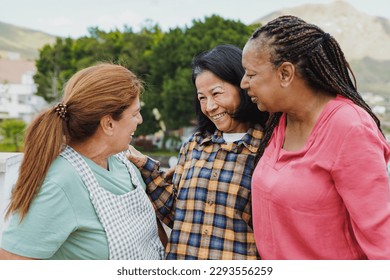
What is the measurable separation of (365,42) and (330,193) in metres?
104

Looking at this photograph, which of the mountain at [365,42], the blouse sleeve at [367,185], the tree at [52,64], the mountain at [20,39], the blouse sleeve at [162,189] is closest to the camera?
the blouse sleeve at [367,185]

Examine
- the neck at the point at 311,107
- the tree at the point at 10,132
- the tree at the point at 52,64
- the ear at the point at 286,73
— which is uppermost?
the ear at the point at 286,73

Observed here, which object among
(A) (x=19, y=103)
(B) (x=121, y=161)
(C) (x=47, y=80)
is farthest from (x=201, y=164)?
(A) (x=19, y=103)

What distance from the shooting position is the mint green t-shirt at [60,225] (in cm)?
178

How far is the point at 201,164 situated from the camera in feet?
7.50

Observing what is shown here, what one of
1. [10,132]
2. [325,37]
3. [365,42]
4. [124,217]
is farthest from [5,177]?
[365,42]

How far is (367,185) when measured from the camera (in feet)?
5.32

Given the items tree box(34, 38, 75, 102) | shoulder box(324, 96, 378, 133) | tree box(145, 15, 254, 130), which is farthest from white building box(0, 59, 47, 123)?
shoulder box(324, 96, 378, 133)

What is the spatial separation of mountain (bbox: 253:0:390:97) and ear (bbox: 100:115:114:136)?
7932cm

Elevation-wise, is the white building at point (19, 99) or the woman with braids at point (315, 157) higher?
the woman with braids at point (315, 157)

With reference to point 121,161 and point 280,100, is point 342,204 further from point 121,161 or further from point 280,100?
point 121,161

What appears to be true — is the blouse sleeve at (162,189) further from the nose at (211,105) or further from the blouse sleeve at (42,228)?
the blouse sleeve at (42,228)

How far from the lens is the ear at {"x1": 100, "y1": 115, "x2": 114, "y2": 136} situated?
6.66ft

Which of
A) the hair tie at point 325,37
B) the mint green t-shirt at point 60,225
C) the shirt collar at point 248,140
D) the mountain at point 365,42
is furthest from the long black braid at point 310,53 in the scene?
the mountain at point 365,42
